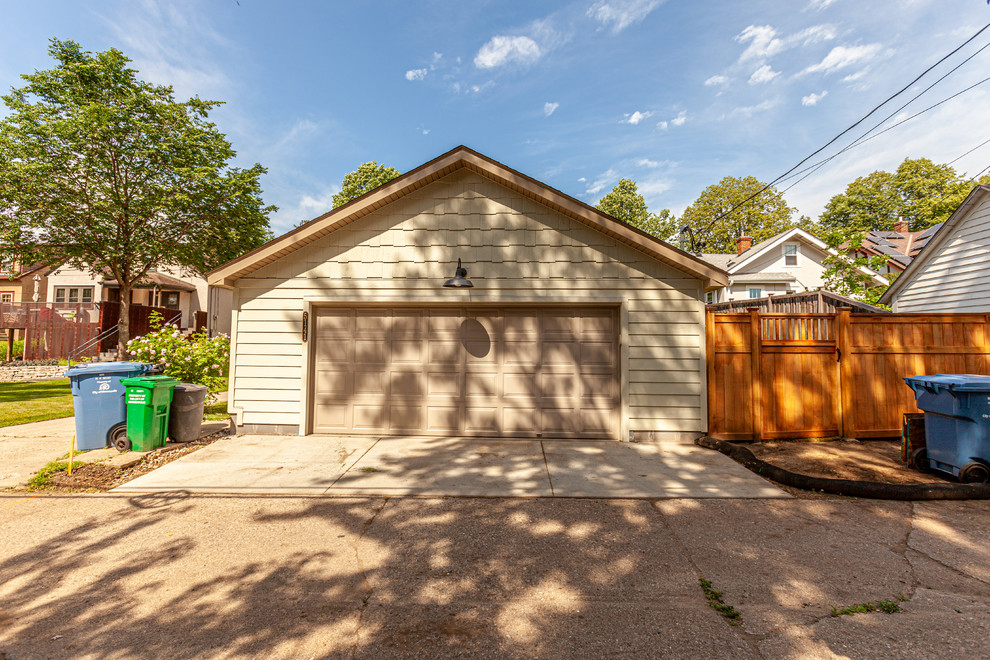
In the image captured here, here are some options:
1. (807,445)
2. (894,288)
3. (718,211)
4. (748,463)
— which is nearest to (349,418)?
(748,463)

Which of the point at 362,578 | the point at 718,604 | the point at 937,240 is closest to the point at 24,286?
the point at 362,578

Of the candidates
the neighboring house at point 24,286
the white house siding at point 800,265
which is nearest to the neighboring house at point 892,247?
the white house siding at point 800,265

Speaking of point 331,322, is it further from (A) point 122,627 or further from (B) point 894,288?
(B) point 894,288

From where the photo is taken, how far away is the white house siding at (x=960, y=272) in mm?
9672

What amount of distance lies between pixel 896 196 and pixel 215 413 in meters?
55.1

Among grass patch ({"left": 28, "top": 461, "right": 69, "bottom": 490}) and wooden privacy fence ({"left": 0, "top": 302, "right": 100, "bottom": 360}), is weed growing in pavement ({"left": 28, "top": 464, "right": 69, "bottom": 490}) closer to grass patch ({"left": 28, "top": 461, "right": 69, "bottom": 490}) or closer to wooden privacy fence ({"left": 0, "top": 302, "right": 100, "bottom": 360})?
grass patch ({"left": 28, "top": 461, "right": 69, "bottom": 490})

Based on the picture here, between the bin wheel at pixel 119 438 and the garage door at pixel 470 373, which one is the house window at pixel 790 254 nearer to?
the garage door at pixel 470 373

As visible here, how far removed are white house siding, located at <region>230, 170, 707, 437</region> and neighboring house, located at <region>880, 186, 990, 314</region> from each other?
27.7 feet

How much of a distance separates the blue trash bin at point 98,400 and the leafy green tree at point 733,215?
4317 centimetres

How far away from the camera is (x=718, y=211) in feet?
141

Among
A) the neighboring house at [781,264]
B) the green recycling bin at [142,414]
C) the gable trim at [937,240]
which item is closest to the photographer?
the green recycling bin at [142,414]

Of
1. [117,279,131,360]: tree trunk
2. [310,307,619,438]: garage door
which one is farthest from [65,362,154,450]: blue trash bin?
[117,279,131,360]: tree trunk

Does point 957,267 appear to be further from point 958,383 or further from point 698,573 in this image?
point 698,573

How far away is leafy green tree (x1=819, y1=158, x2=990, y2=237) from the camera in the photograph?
36969mm
